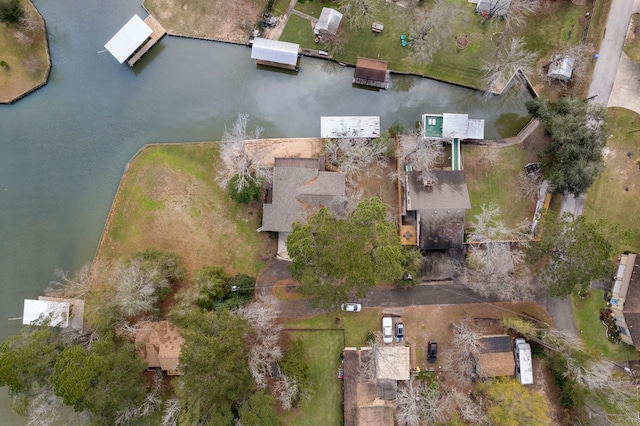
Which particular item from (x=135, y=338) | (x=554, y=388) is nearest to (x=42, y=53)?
(x=135, y=338)

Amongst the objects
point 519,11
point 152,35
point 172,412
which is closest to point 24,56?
point 152,35

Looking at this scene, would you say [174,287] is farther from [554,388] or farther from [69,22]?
[554,388]

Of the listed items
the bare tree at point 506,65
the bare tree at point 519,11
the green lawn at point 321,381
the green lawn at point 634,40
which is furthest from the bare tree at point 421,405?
the green lawn at point 634,40

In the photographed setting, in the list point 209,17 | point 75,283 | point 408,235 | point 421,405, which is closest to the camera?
point 421,405

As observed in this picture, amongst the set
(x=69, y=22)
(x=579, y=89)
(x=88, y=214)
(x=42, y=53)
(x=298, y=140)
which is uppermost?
(x=69, y=22)

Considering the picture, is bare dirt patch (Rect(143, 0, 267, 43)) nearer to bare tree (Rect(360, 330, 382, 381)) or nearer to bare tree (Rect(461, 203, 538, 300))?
bare tree (Rect(461, 203, 538, 300))

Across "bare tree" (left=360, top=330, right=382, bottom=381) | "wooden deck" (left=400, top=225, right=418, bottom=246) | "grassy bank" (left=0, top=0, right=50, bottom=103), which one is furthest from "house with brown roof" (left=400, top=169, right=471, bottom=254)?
"grassy bank" (left=0, top=0, right=50, bottom=103)

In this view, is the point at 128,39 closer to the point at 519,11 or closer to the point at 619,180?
the point at 519,11
